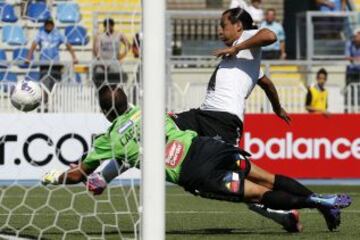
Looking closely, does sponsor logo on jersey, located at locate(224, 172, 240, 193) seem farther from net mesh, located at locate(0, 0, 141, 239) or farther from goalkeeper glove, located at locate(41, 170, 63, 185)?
goalkeeper glove, located at locate(41, 170, 63, 185)

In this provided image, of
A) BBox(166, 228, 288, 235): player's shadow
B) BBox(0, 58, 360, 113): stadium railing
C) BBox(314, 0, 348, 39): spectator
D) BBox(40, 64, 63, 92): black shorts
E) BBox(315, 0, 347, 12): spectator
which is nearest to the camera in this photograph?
BBox(166, 228, 288, 235): player's shadow

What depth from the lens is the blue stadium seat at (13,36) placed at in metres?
13.3

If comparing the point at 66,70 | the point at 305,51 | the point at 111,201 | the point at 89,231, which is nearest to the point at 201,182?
the point at 89,231

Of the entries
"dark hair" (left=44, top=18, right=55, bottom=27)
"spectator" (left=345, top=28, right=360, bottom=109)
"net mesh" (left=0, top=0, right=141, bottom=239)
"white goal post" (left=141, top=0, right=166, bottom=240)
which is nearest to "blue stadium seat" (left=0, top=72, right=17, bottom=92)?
"net mesh" (left=0, top=0, right=141, bottom=239)

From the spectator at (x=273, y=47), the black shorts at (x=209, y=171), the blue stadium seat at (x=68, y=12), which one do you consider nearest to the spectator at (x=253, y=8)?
the spectator at (x=273, y=47)

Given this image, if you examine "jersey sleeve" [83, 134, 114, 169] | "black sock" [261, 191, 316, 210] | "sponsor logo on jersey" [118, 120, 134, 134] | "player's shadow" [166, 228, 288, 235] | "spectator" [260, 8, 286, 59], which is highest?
"spectator" [260, 8, 286, 59]

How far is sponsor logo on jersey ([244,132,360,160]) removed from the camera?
18547mm

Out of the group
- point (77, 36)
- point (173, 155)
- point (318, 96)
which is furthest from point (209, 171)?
point (318, 96)

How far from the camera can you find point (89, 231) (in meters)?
9.77

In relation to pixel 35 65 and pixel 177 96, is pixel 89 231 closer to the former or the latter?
pixel 35 65

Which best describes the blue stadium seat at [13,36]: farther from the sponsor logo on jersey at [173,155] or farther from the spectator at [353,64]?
the spectator at [353,64]

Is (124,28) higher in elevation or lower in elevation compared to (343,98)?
higher

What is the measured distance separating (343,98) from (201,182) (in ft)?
34.0

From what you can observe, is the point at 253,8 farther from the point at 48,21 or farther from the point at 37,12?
the point at 48,21
